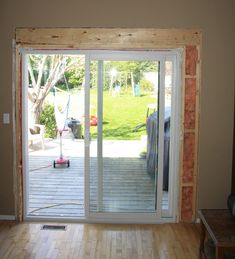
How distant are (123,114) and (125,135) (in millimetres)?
258

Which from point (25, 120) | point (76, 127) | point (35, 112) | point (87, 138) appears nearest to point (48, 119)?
point (35, 112)

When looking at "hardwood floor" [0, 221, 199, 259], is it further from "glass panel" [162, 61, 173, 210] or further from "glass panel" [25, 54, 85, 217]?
"glass panel" [25, 54, 85, 217]

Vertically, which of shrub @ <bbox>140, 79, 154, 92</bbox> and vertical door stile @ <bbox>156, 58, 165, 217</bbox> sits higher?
shrub @ <bbox>140, 79, 154, 92</bbox>

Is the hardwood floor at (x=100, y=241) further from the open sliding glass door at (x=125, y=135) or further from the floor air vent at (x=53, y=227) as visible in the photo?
the open sliding glass door at (x=125, y=135)

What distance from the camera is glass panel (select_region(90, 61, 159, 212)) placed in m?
4.21

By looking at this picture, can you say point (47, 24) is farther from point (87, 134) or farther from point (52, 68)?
point (52, 68)

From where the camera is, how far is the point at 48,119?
356 inches

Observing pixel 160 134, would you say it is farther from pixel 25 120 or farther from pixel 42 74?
pixel 42 74

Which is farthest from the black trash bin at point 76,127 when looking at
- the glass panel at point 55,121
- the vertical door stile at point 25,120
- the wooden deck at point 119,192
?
the vertical door stile at point 25,120

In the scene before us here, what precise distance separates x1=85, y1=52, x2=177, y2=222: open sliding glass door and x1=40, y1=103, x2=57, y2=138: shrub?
4853 mm

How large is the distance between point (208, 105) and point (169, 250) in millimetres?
1696

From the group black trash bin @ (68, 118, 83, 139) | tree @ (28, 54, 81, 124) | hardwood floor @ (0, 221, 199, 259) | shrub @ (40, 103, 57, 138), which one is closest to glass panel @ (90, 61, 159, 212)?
hardwood floor @ (0, 221, 199, 259)

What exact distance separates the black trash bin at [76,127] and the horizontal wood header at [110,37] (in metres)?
4.81

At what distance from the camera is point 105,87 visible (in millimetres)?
4203
